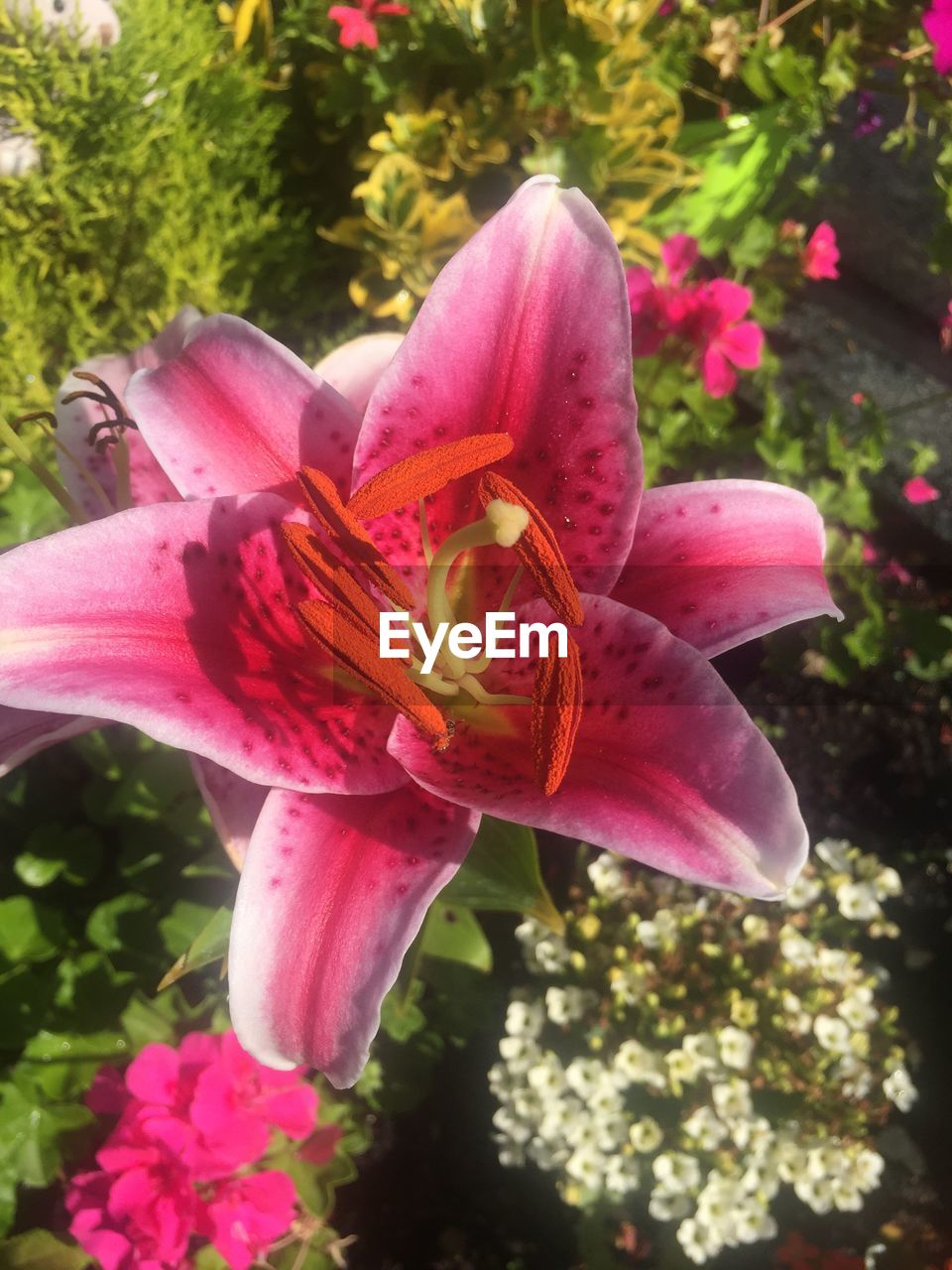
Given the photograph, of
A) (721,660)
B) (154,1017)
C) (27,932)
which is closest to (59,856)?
(27,932)

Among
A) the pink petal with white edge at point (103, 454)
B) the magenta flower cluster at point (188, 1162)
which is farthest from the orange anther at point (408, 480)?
the magenta flower cluster at point (188, 1162)

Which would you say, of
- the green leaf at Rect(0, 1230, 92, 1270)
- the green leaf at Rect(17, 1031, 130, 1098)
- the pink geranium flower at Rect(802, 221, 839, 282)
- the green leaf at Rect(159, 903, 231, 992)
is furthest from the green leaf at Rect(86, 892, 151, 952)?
the pink geranium flower at Rect(802, 221, 839, 282)

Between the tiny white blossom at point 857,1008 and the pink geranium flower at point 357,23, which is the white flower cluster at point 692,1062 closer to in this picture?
the tiny white blossom at point 857,1008

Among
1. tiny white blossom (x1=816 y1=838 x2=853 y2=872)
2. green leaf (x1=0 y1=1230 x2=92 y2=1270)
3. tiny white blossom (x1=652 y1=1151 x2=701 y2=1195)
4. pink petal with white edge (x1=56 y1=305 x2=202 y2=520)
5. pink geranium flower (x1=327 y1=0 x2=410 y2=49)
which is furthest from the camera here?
pink geranium flower (x1=327 y1=0 x2=410 y2=49)

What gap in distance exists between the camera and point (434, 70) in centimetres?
190

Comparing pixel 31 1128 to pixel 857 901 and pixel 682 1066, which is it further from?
pixel 857 901

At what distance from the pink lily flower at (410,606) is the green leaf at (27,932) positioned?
69cm

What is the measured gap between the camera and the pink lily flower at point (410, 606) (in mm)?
499

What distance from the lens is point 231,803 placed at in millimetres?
600

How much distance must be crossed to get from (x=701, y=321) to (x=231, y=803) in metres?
1.09

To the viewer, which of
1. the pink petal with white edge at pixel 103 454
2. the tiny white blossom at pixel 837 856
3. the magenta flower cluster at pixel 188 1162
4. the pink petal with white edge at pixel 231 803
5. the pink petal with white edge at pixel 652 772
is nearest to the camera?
the pink petal with white edge at pixel 652 772

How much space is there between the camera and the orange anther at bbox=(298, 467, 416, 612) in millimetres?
536

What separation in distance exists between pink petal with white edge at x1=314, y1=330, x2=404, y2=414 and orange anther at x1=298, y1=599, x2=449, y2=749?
0.18 meters

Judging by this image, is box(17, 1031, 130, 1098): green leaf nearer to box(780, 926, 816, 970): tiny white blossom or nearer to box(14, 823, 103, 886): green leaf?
box(14, 823, 103, 886): green leaf
